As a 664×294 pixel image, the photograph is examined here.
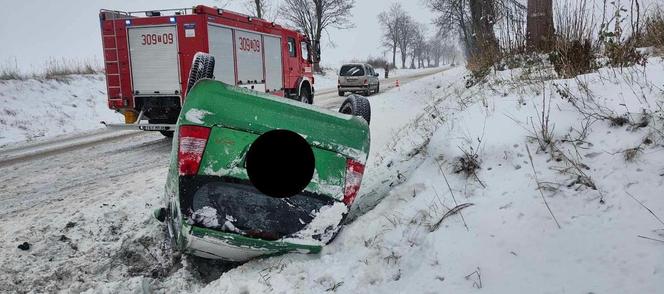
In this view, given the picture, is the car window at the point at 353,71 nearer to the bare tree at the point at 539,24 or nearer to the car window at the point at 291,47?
the car window at the point at 291,47

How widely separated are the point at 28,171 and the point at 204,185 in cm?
610

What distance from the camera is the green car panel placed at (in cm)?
270

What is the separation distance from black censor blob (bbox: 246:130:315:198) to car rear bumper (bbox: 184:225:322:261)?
1.22ft

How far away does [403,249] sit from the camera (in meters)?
2.86

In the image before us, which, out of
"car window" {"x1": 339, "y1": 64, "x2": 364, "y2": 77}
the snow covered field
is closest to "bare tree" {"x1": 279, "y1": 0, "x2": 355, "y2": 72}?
"car window" {"x1": 339, "y1": 64, "x2": 364, "y2": 77}

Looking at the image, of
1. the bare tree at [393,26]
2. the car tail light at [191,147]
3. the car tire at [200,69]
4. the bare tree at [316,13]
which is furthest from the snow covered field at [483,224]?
the bare tree at [393,26]

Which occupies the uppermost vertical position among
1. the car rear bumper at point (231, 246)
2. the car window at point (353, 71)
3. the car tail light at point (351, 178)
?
the car window at point (353, 71)

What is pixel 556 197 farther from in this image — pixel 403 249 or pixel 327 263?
pixel 327 263

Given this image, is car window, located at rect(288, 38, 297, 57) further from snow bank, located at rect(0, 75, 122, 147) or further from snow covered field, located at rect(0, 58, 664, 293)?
snow covered field, located at rect(0, 58, 664, 293)

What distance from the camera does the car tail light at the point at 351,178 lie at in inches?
121

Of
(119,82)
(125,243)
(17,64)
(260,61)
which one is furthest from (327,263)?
(17,64)

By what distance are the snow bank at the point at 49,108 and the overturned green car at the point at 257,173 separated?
10.9 metres

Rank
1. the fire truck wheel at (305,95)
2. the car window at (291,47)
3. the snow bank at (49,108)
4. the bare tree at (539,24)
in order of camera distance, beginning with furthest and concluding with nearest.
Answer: the fire truck wheel at (305,95)
the car window at (291,47)
the snow bank at (49,108)
the bare tree at (539,24)

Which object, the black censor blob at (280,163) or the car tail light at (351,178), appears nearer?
the black censor blob at (280,163)
